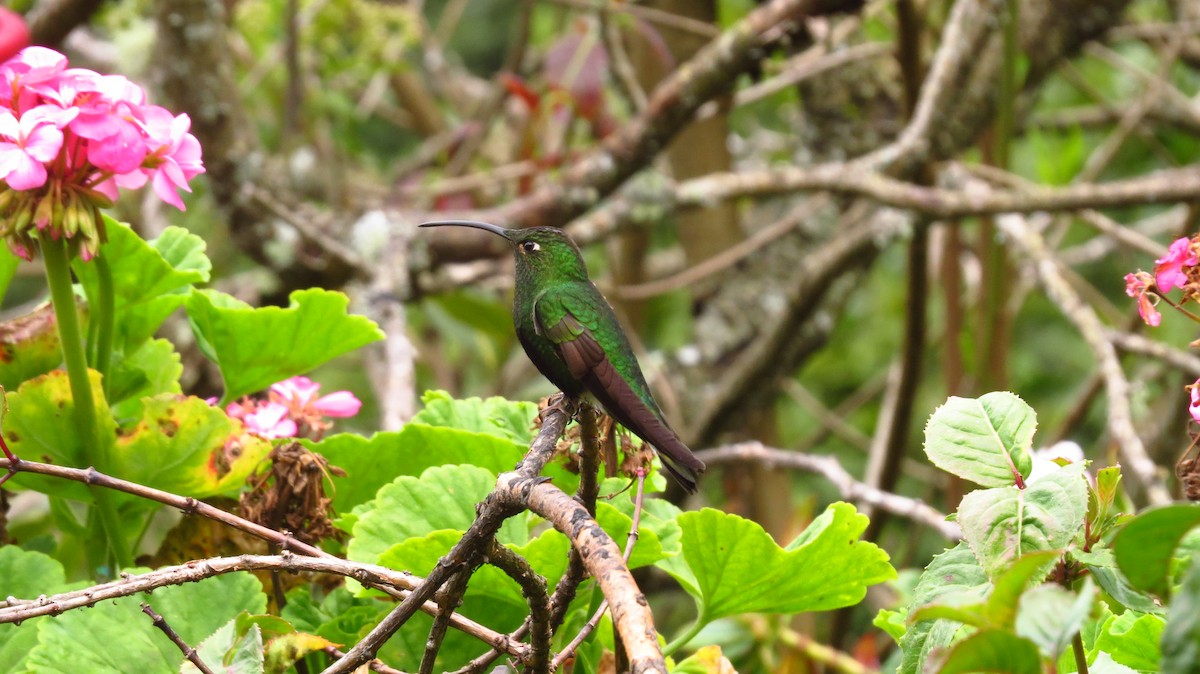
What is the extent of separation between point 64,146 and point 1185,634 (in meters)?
0.90

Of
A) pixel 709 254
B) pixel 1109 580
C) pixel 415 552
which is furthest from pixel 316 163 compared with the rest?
pixel 1109 580

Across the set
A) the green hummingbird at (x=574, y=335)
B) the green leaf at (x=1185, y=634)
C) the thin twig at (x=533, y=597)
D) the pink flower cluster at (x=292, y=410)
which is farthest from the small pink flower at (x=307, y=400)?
the green leaf at (x=1185, y=634)

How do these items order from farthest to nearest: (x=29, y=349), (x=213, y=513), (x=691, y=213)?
(x=691, y=213) < (x=29, y=349) < (x=213, y=513)

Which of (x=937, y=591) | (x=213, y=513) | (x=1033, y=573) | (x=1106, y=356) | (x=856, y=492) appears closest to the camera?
(x=1033, y=573)

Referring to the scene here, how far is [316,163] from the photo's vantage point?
419 centimetres

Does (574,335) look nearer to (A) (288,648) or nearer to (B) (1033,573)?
(A) (288,648)

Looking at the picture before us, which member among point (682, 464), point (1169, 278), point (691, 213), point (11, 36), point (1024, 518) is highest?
point (11, 36)

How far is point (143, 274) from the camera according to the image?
122cm

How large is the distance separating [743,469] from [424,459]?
2453 millimetres

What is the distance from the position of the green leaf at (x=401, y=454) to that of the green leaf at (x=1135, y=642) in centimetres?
54

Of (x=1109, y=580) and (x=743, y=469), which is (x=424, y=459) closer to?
(x=1109, y=580)

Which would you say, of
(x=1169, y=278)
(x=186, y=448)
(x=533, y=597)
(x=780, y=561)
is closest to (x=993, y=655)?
(x=533, y=597)

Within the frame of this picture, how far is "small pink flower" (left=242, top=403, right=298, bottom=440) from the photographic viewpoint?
3.98 feet

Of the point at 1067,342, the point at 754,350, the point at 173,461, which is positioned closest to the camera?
the point at 173,461
